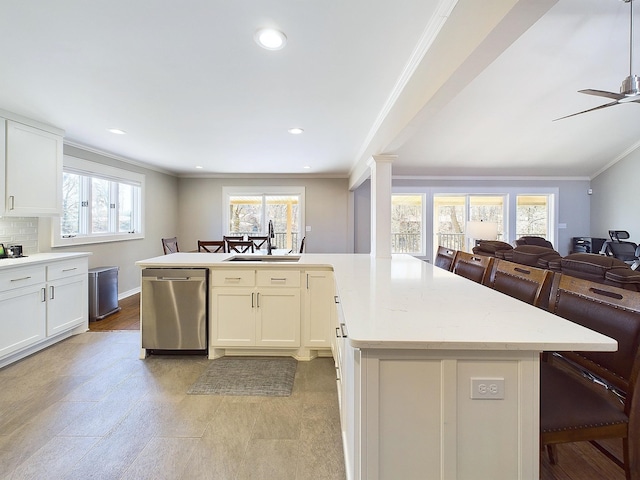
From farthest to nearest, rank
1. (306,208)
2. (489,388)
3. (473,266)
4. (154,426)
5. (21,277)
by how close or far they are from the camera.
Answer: (306,208)
(21,277)
(473,266)
(154,426)
(489,388)

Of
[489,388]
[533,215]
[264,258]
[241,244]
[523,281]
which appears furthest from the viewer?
[533,215]

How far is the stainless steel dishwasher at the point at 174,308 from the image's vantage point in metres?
2.53

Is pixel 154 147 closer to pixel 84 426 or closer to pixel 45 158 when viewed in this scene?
pixel 45 158

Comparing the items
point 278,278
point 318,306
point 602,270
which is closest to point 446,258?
point 602,270

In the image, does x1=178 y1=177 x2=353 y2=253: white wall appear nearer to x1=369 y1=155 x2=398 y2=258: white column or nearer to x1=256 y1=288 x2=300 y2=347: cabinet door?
x1=369 y1=155 x2=398 y2=258: white column

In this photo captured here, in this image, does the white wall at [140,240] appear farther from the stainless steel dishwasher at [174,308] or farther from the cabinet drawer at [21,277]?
the stainless steel dishwasher at [174,308]

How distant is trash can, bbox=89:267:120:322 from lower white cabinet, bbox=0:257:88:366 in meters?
0.47

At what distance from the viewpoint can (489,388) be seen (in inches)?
36.8

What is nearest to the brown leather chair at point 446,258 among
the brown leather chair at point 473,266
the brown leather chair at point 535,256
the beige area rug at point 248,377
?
the brown leather chair at point 473,266

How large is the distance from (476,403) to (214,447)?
1391mm

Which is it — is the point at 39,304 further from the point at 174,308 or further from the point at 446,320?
the point at 446,320

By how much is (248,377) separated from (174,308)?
2.93 feet

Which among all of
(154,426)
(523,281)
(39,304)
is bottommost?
(154,426)

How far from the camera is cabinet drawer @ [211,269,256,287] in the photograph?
8.39 feet
